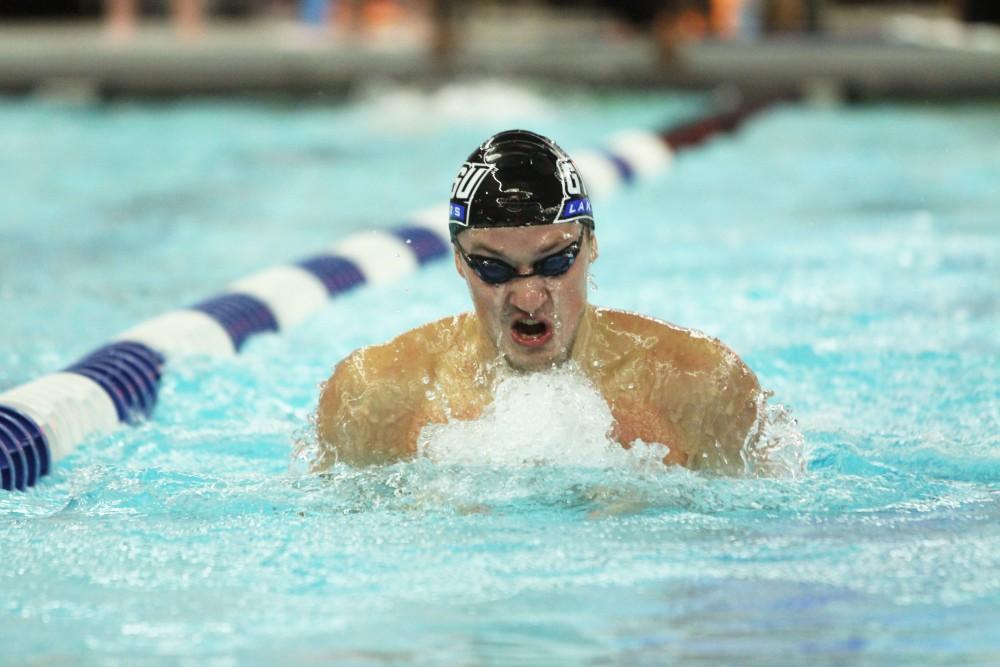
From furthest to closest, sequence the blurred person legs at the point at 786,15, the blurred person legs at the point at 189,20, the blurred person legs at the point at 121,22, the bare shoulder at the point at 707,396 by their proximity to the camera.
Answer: the blurred person legs at the point at 786,15 < the blurred person legs at the point at 189,20 < the blurred person legs at the point at 121,22 < the bare shoulder at the point at 707,396

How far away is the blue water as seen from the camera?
7.28 feet

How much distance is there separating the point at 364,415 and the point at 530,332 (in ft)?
1.16

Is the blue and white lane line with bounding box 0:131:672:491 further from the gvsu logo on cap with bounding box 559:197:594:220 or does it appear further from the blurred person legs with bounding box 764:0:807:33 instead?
the blurred person legs with bounding box 764:0:807:33

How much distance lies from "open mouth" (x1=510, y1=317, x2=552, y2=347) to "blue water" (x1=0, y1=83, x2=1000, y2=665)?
0.59ft

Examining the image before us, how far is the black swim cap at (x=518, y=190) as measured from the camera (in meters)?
2.70

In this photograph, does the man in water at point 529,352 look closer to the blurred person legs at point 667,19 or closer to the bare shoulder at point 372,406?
the bare shoulder at point 372,406

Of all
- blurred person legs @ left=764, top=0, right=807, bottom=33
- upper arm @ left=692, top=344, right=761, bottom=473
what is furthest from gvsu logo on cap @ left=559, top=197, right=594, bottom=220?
blurred person legs @ left=764, top=0, right=807, bottom=33

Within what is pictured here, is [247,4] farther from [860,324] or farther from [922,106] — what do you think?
[860,324]

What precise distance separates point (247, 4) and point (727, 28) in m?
5.86

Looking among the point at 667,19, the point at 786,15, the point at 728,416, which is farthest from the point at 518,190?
the point at 786,15

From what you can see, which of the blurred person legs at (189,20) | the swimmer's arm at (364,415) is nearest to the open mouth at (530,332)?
the swimmer's arm at (364,415)

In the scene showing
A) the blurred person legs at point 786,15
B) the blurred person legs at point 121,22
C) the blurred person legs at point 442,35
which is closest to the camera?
the blurred person legs at point 442,35

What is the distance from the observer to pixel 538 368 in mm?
2771

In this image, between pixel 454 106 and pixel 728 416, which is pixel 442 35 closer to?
pixel 454 106
